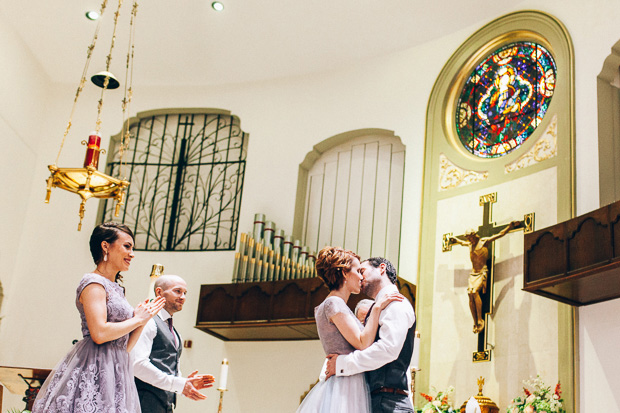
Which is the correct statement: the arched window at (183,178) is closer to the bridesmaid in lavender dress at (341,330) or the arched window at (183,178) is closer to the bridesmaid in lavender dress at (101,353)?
the bridesmaid in lavender dress at (341,330)

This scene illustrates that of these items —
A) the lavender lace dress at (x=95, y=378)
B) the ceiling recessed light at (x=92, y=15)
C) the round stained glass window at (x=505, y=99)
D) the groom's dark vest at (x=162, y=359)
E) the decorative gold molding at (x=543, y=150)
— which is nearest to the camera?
the lavender lace dress at (x=95, y=378)

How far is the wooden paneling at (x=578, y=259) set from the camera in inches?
252

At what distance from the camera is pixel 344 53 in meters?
11.0

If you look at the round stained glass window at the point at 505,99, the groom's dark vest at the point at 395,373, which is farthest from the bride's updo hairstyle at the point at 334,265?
the round stained glass window at the point at 505,99

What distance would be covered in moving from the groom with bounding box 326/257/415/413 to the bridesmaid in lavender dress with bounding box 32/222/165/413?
3.50 feet

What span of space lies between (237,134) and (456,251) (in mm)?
4541

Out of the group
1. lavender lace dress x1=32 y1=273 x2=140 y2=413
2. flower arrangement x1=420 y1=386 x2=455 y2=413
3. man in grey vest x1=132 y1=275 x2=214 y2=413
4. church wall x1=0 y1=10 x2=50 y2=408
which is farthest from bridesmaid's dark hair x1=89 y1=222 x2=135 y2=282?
church wall x1=0 y1=10 x2=50 y2=408

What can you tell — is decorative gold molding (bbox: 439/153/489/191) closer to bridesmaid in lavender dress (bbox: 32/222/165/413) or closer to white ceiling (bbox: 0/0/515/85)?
white ceiling (bbox: 0/0/515/85)

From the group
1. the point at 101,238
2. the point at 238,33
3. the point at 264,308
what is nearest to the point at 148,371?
the point at 101,238

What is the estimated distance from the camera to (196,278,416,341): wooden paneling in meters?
8.72

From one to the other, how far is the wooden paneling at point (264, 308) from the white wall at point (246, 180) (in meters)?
0.40

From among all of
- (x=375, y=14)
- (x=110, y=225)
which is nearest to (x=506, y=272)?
(x=375, y=14)

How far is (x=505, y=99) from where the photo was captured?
30.9 feet

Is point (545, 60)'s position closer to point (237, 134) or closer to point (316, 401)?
point (237, 134)
